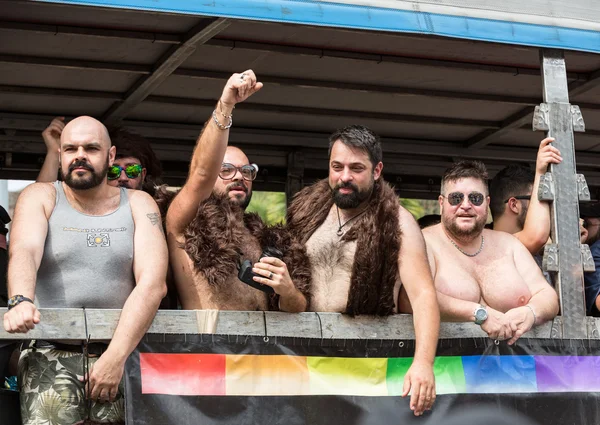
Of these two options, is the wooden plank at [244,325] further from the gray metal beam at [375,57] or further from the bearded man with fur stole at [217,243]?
the gray metal beam at [375,57]

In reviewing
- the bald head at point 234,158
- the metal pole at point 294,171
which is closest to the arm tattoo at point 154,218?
the bald head at point 234,158

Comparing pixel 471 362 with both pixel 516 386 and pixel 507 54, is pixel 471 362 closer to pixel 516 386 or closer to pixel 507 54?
pixel 516 386

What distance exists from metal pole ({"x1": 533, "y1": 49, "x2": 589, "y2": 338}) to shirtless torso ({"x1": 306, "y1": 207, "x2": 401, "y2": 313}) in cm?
92

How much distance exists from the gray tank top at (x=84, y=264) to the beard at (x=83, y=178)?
4.8 inches

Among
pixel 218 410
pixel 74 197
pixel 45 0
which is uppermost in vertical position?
pixel 45 0

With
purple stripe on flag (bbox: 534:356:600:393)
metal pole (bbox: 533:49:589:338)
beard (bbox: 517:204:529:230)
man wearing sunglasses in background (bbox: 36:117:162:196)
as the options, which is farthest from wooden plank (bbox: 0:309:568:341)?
beard (bbox: 517:204:529:230)

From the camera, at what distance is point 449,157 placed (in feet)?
25.8

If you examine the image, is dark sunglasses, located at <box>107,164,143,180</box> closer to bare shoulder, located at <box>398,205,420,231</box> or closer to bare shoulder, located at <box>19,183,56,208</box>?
bare shoulder, located at <box>19,183,56,208</box>

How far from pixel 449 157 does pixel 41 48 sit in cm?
360

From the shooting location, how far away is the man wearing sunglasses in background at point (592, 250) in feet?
18.8

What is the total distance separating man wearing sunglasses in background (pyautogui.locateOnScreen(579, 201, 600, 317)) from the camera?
5.74 meters

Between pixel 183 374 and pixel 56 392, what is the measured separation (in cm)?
55

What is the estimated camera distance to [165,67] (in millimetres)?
5672

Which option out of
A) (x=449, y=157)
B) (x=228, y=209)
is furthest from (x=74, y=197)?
(x=449, y=157)
